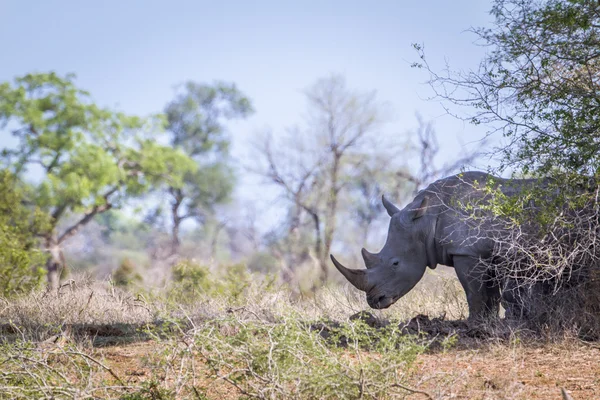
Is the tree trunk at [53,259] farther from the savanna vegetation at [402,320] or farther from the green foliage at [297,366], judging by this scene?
the green foliage at [297,366]

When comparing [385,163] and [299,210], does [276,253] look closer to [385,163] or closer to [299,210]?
[299,210]

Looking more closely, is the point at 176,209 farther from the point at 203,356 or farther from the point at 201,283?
the point at 203,356

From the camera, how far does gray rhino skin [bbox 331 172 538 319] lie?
902 centimetres

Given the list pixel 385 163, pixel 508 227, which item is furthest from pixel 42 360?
pixel 385 163

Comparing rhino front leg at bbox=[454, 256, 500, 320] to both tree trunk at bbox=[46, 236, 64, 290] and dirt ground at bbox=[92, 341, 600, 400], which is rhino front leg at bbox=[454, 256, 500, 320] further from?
tree trunk at bbox=[46, 236, 64, 290]

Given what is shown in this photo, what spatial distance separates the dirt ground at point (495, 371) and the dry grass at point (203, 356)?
11 mm

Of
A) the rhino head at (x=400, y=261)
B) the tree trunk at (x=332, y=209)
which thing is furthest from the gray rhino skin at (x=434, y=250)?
the tree trunk at (x=332, y=209)

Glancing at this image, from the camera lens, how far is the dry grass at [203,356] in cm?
525

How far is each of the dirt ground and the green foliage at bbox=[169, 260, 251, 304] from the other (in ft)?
15.8

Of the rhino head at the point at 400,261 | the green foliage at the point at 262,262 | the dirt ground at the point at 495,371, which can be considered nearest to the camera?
the dirt ground at the point at 495,371

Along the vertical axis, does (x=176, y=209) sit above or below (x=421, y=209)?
above

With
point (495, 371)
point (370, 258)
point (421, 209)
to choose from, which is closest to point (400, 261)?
point (370, 258)

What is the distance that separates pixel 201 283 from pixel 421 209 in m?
7.05

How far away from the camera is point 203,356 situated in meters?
5.33
